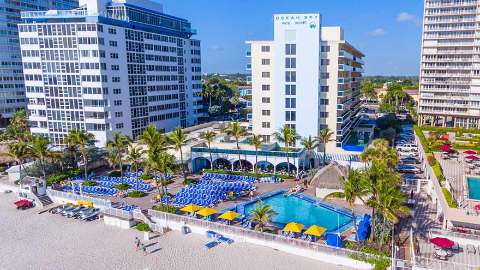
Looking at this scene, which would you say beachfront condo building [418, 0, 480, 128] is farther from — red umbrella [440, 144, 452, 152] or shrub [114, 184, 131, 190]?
shrub [114, 184, 131, 190]

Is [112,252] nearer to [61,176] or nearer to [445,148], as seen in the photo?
[61,176]

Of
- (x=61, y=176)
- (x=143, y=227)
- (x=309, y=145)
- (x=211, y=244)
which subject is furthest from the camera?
(x=61, y=176)

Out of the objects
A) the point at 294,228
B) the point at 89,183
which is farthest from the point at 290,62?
the point at 89,183

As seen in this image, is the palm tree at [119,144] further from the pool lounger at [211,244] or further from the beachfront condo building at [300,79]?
the pool lounger at [211,244]

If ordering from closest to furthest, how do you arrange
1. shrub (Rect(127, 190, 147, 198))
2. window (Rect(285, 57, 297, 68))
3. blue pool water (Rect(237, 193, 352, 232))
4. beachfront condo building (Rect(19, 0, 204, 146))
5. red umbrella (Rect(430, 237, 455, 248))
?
red umbrella (Rect(430, 237, 455, 248))
blue pool water (Rect(237, 193, 352, 232))
shrub (Rect(127, 190, 147, 198))
window (Rect(285, 57, 297, 68))
beachfront condo building (Rect(19, 0, 204, 146))

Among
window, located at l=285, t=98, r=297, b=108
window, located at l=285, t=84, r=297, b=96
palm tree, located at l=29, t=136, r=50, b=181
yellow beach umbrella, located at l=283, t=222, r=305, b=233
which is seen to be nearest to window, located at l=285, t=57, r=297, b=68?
window, located at l=285, t=84, r=297, b=96

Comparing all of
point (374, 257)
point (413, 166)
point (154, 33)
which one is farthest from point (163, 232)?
point (154, 33)
